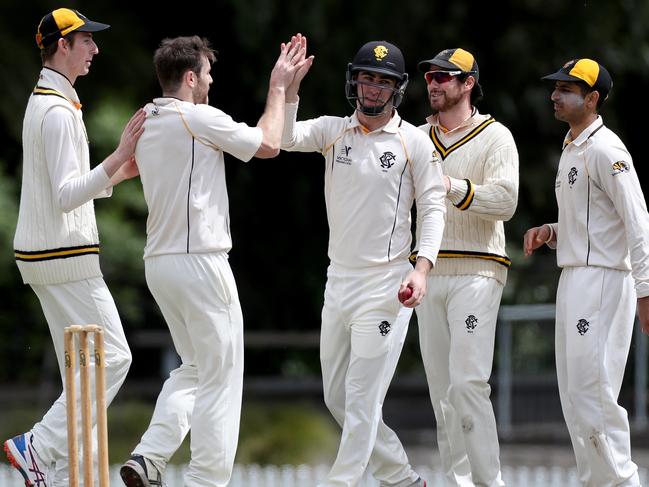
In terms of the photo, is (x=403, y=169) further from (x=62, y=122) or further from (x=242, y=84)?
(x=242, y=84)

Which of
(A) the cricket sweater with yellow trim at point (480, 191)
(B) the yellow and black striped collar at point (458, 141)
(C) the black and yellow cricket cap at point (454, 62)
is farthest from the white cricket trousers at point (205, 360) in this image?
(C) the black and yellow cricket cap at point (454, 62)

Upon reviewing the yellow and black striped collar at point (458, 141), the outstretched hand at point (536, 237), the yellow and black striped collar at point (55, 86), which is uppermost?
the yellow and black striped collar at point (55, 86)

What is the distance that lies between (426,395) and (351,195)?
9243mm

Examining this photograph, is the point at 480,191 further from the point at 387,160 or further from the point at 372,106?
the point at 372,106

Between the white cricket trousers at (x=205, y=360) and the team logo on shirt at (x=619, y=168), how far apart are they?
65.7 inches

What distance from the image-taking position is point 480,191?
6105 millimetres

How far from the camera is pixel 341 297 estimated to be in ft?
19.4

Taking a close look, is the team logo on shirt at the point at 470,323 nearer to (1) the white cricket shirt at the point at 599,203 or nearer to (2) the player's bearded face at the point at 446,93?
(1) the white cricket shirt at the point at 599,203

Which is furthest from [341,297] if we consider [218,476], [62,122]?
[62,122]

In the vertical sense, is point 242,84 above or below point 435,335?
above

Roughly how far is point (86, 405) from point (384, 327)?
139 cm

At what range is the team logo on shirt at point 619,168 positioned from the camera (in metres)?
5.86

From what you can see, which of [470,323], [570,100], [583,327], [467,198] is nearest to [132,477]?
[470,323]

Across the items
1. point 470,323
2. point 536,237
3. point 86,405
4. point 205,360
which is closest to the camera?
point 86,405
